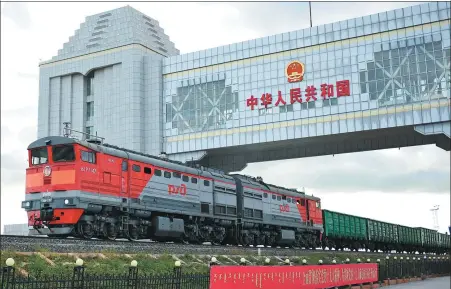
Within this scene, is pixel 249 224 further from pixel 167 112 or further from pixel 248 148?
pixel 167 112

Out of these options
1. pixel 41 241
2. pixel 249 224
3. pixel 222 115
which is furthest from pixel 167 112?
pixel 41 241

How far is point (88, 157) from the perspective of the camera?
2525cm

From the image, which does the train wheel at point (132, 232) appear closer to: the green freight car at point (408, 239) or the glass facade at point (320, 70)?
the glass facade at point (320, 70)

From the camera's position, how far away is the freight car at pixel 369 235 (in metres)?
54.3

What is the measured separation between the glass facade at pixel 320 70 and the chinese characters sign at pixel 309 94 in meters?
0.50

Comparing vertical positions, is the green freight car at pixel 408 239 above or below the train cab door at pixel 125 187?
below

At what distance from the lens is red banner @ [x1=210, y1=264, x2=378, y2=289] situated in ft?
58.6

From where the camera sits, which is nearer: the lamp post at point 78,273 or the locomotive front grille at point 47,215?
the lamp post at point 78,273

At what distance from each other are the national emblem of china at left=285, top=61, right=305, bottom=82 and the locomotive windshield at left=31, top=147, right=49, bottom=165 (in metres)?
44.6

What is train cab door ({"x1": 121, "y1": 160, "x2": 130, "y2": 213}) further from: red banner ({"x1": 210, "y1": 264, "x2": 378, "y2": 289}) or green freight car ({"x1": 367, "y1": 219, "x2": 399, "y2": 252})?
green freight car ({"x1": 367, "y1": 219, "x2": 399, "y2": 252})

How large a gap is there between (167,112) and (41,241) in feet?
176

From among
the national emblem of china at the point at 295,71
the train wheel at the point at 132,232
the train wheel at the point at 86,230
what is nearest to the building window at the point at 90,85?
the national emblem of china at the point at 295,71

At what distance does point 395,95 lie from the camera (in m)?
60.7

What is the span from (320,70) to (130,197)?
141 ft
